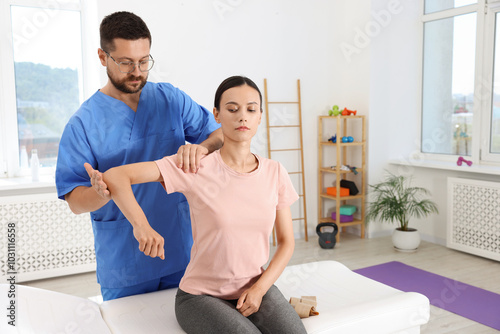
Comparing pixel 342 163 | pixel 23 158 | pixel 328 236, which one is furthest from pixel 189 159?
pixel 342 163

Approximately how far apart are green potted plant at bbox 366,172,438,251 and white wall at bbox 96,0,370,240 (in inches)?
27.7

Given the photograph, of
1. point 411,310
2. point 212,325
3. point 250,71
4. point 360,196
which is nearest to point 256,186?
point 212,325

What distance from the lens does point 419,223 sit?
461cm

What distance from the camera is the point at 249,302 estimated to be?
4.76 feet

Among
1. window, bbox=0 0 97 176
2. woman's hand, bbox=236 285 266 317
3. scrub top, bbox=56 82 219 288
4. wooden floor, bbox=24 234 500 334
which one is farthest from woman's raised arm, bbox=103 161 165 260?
window, bbox=0 0 97 176

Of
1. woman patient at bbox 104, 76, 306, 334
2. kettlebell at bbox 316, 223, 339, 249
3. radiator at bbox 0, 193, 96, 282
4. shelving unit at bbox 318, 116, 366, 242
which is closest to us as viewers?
woman patient at bbox 104, 76, 306, 334

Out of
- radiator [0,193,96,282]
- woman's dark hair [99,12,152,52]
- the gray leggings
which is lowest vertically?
radiator [0,193,96,282]

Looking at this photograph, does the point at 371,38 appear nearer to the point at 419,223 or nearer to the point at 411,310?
the point at 419,223

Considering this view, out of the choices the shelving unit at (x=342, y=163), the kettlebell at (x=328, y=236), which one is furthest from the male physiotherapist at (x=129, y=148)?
the shelving unit at (x=342, y=163)

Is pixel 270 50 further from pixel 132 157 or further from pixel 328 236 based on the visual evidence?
pixel 132 157

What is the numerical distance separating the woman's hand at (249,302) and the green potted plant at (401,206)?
2.90 metres

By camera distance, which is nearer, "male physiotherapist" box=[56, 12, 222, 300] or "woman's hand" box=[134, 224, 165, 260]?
"woman's hand" box=[134, 224, 165, 260]

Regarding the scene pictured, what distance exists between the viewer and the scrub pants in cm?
182

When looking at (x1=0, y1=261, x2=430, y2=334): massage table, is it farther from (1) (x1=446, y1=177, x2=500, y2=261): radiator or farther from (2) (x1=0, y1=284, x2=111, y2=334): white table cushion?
(1) (x1=446, y1=177, x2=500, y2=261): radiator
